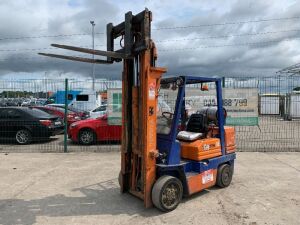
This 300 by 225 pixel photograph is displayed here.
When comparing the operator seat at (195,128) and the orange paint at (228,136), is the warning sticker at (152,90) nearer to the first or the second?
the operator seat at (195,128)

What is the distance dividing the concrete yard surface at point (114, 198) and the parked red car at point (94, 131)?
3.26 metres

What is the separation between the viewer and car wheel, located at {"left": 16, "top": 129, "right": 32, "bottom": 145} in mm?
12797

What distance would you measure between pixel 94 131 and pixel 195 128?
6.70 m

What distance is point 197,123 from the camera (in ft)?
21.1

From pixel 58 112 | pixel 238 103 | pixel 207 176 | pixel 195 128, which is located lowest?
pixel 207 176

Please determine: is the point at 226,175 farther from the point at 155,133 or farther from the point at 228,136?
the point at 155,133

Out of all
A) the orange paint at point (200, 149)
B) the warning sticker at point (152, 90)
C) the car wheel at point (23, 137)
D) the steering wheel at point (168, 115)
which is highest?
the warning sticker at point (152, 90)

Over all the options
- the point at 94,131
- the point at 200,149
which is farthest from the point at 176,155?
the point at 94,131

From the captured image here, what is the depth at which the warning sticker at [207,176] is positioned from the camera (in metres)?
6.02

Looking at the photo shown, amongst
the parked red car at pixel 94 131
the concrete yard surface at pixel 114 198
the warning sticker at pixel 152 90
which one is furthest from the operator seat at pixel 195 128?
the parked red car at pixel 94 131

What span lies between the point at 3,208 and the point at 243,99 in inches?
333

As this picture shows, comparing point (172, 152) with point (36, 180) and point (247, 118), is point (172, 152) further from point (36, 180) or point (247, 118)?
point (247, 118)

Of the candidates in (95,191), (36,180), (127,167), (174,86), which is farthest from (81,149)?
(174,86)

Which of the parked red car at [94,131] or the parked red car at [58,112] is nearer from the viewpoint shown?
the parked red car at [94,131]
